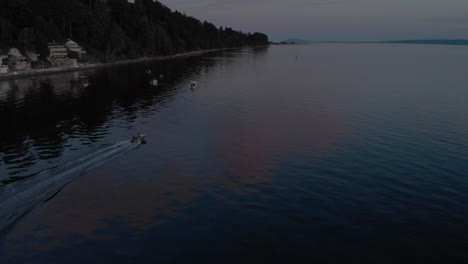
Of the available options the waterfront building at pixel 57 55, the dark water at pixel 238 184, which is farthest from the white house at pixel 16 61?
the dark water at pixel 238 184

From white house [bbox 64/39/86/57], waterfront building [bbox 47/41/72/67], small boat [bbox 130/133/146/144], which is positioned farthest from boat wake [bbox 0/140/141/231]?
white house [bbox 64/39/86/57]

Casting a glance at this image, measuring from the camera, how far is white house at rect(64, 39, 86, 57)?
18500cm

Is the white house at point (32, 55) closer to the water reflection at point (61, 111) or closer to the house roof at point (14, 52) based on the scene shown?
the house roof at point (14, 52)

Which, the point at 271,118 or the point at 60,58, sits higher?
the point at 60,58

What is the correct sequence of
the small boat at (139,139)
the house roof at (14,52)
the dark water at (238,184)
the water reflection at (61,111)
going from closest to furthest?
the dark water at (238,184) < the water reflection at (61,111) < the small boat at (139,139) < the house roof at (14,52)

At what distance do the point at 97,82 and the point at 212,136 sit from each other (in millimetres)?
89990

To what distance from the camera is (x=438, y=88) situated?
394 feet

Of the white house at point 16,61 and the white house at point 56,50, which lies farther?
the white house at point 56,50

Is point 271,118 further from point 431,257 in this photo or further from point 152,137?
point 431,257

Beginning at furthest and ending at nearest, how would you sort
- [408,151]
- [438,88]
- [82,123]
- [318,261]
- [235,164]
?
[438,88], [82,123], [408,151], [235,164], [318,261]

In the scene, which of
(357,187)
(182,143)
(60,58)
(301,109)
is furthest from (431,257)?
(60,58)

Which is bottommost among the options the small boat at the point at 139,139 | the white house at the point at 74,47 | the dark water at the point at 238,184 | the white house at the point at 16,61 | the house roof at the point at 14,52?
the dark water at the point at 238,184

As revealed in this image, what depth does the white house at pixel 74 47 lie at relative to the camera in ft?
607

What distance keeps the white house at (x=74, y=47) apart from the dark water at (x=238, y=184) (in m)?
113
